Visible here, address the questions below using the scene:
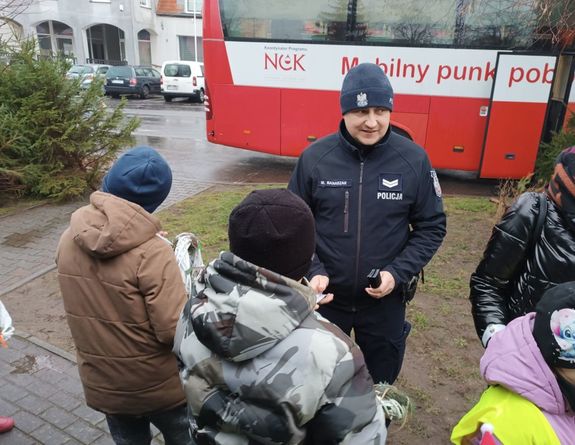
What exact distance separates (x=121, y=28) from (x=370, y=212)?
37.8m

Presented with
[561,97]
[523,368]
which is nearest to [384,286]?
[523,368]

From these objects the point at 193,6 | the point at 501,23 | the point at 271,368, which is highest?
the point at 193,6

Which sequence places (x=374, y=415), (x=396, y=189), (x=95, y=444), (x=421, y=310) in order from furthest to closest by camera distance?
(x=421, y=310), (x=95, y=444), (x=396, y=189), (x=374, y=415)

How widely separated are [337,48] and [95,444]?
287 inches

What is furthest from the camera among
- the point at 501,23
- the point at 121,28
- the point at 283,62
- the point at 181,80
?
the point at 121,28

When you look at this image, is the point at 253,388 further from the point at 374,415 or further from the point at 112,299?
the point at 112,299

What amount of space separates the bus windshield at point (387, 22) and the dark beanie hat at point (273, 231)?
7180 mm

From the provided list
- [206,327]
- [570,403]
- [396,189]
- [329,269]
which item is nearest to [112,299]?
[206,327]

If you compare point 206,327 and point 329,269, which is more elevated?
point 206,327

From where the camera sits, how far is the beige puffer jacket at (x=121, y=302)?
1.83m

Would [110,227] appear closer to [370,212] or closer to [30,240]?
[370,212]

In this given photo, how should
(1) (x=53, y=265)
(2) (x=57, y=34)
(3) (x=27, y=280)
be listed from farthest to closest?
(2) (x=57, y=34)
(1) (x=53, y=265)
(3) (x=27, y=280)

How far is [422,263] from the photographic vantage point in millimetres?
2328

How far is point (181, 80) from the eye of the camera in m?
23.4
